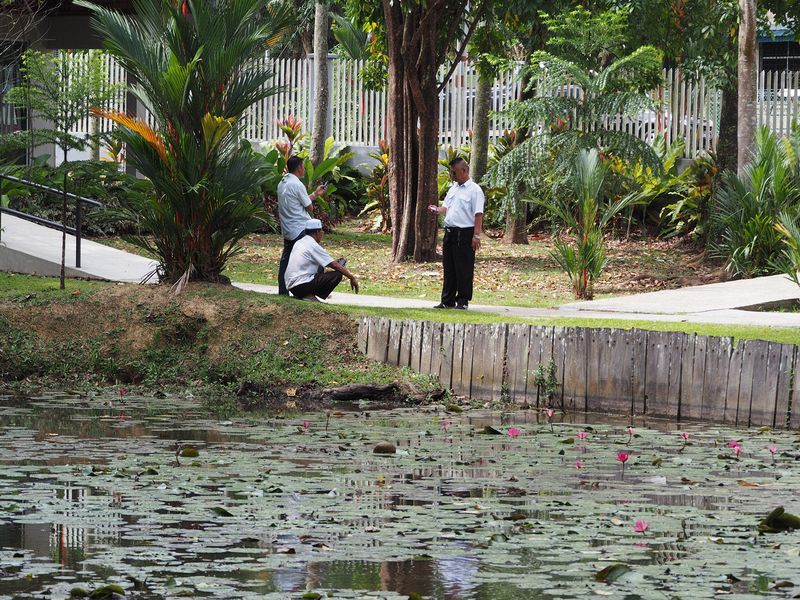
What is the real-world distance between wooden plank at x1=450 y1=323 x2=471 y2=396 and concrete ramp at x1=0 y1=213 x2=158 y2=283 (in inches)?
203

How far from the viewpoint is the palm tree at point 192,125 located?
14023mm

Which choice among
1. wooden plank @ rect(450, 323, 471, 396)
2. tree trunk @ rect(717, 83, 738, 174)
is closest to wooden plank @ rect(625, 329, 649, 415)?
wooden plank @ rect(450, 323, 471, 396)

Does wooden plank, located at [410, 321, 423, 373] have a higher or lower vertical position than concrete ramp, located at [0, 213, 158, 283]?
lower

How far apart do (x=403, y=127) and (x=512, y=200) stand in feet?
6.54

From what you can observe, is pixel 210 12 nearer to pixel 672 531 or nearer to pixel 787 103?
pixel 672 531

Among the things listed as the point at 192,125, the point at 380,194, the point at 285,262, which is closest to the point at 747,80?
the point at 380,194

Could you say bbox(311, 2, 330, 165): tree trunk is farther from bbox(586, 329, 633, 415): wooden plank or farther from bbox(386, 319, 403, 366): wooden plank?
bbox(586, 329, 633, 415): wooden plank

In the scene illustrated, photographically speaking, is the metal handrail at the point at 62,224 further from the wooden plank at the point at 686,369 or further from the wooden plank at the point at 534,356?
the wooden plank at the point at 686,369

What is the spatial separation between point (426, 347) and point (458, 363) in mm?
373

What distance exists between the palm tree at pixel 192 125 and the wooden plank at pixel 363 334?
6.14 ft

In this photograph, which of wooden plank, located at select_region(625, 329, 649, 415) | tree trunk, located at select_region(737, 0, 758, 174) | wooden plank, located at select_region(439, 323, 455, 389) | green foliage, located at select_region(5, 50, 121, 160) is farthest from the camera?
green foliage, located at select_region(5, 50, 121, 160)

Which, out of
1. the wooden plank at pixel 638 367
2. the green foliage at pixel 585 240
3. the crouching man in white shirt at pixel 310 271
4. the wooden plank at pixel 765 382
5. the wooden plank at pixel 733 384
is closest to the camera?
the wooden plank at pixel 765 382

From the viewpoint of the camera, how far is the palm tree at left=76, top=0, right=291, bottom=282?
1402 centimetres

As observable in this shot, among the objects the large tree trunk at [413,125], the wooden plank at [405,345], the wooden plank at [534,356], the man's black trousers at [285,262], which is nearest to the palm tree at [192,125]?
the man's black trousers at [285,262]
